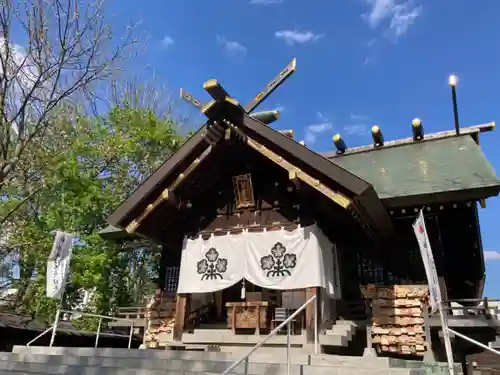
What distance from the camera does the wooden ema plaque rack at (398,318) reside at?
838 centimetres

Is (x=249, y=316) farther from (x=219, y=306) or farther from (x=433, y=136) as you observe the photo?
(x=433, y=136)

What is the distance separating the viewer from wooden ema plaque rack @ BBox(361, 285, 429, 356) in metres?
8.38

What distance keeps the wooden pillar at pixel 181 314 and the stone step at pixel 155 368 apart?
8.00ft

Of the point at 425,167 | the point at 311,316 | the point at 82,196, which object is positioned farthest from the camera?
the point at 82,196

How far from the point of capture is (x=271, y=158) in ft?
30.3

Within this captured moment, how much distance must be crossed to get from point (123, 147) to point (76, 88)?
6522 millimetres

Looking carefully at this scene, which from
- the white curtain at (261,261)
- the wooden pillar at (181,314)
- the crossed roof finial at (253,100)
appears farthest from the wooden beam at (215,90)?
the wooden pillar at (181,314)

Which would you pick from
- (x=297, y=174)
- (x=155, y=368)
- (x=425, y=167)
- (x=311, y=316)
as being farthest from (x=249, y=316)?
(x=425, y=167)

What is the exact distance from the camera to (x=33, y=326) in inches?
635

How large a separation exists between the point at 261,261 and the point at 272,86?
4.02m

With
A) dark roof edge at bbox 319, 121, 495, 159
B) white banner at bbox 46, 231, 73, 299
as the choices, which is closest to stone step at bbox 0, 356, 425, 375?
white banner at bbox 46, 231, 73, 299

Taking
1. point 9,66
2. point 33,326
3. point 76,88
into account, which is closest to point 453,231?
point 76,88

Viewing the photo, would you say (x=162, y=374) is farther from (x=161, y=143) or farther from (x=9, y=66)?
(x=161, y=143)

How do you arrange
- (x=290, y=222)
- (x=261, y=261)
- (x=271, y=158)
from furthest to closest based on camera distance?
1. (x=290, y=222)
2. (x=261, y=261)
3. (x=271, y=158)
